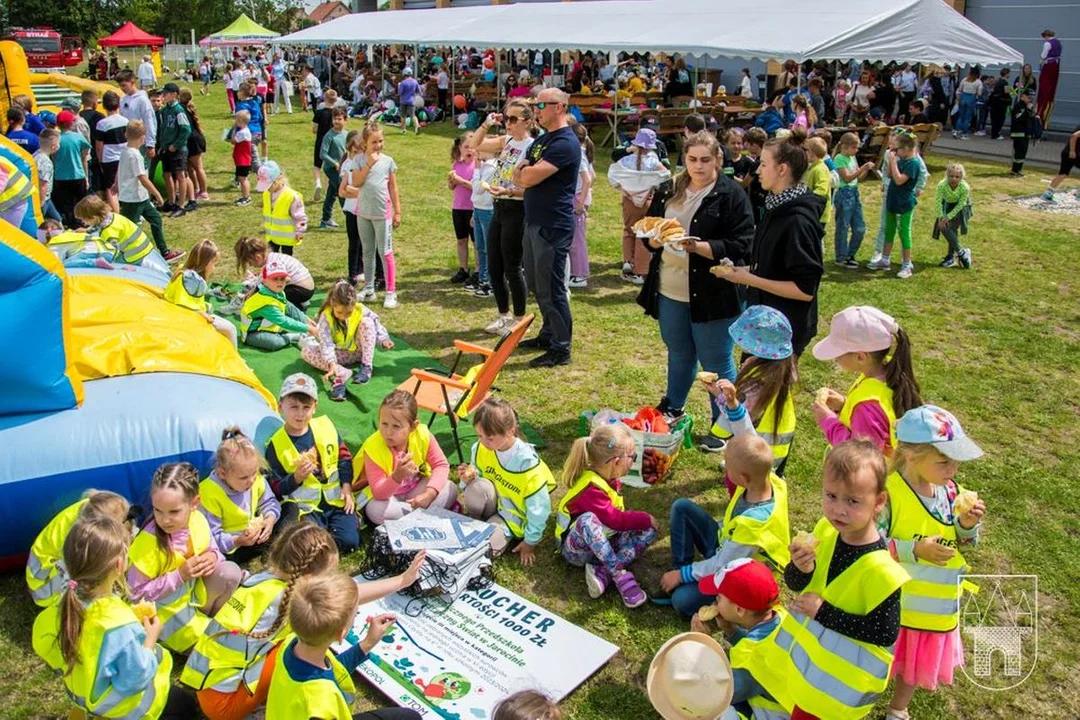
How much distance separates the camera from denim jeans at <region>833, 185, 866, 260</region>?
411 inches

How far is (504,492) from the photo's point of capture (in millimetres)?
4828

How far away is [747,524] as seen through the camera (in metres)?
3.99

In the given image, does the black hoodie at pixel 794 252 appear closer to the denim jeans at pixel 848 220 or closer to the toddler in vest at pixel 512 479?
the toddler in vest at pixel 512 479

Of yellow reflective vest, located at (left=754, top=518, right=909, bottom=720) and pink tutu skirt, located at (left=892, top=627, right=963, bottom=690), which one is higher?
yellow reflective vest, located at (left=754, top=518, right=909, bottom=720)

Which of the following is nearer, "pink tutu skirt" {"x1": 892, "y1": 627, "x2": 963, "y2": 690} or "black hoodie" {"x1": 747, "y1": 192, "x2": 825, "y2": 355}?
"pink tutu skirt" {"x1": 892, "y1": 627, "x2": 963, "y2": 690}

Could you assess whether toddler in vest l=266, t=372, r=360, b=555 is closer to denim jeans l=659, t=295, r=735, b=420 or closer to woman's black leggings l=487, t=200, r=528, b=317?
denim jeans l=659, t=295, r=735, b=420

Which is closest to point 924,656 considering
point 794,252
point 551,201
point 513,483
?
point 513,483

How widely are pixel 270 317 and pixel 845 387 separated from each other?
197 inches

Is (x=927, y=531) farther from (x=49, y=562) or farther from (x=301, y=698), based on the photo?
(x=49, y=562)

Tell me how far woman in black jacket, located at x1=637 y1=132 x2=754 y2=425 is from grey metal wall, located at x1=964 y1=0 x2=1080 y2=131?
67.0 ft

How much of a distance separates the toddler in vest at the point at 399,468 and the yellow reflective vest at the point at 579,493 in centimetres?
77

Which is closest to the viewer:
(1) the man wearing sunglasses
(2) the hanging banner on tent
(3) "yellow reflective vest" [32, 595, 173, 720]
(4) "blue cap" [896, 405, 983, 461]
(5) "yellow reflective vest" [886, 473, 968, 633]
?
(3) "yellow reflective vest" [32, 595, 173, 720]

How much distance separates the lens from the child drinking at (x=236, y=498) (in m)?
4.33

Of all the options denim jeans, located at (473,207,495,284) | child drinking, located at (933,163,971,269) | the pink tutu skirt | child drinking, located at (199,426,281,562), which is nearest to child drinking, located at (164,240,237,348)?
denim jeans, located at (473,207,495,284)
